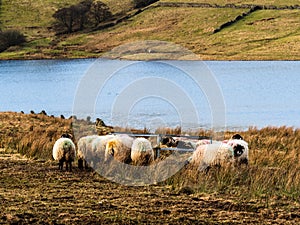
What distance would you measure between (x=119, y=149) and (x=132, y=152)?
424 mm

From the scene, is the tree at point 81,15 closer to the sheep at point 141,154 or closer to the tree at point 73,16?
the tree at point 73,16

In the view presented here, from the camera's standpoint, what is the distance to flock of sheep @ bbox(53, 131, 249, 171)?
13.3 m

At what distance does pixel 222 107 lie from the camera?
41.7 meters

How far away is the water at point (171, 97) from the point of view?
38.0 metres

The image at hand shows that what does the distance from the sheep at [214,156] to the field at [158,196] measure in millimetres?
337

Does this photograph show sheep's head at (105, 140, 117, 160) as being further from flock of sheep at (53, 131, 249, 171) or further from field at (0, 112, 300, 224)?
field at (0, 112, 300, 224)

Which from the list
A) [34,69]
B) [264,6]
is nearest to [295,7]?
[264,6]

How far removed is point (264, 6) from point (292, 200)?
115 meters

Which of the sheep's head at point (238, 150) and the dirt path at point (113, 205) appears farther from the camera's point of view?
the sheep's head at point (238, 150)

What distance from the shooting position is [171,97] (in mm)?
42656

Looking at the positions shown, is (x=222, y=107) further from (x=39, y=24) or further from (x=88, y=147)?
(x=39, y=24)

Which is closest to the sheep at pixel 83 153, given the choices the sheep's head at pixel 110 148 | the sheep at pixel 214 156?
the sheep's head at pixel 110 148

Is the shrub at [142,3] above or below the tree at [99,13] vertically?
above

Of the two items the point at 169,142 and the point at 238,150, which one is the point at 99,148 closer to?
the point at 169,142
